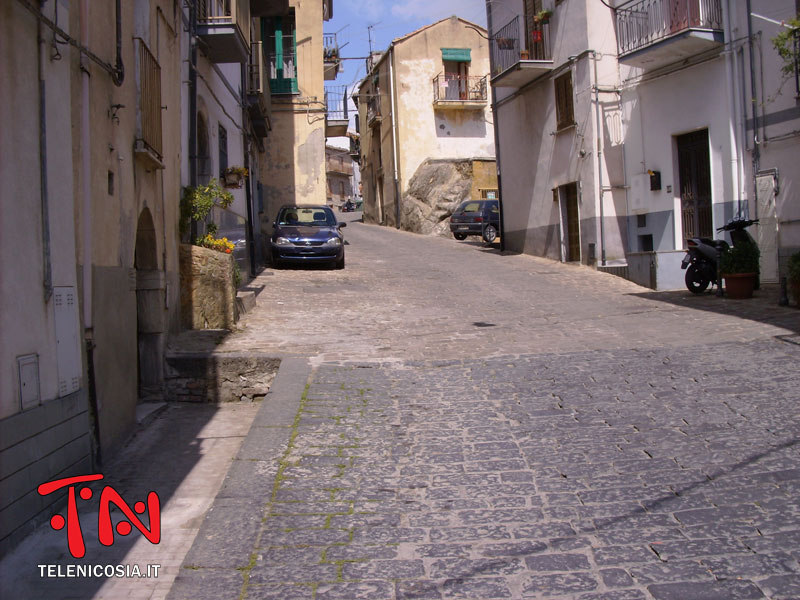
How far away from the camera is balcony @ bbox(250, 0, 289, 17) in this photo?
19719 mm

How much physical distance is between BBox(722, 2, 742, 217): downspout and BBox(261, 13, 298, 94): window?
1369 cm

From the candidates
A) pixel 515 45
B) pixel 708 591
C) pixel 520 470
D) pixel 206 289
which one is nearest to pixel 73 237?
pixel 520 470

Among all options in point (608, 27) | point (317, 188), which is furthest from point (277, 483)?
point (317, 188)

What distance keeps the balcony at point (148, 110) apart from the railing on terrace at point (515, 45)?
1315cm

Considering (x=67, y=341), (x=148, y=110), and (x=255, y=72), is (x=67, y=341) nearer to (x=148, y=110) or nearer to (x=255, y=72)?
(x=148, y=110)

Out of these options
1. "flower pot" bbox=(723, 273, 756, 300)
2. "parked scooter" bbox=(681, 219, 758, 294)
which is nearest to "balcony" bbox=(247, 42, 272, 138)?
"parked scooter" bbox=(681, 219, 758, 294)

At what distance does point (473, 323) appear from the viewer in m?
10.8

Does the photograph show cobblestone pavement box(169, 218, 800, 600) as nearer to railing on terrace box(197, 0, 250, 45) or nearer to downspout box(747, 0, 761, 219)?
downspout box(747, 0, 761, 219)

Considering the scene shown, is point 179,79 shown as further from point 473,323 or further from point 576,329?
point 576,329

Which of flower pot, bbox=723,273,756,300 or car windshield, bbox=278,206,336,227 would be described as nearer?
flower pot, bbox=723,273,756,300

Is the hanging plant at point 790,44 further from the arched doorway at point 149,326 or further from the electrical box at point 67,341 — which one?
the electrical box at point 67,341

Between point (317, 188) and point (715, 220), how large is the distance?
13.0m

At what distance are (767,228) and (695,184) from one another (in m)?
2.22

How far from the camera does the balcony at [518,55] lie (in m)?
18.9
